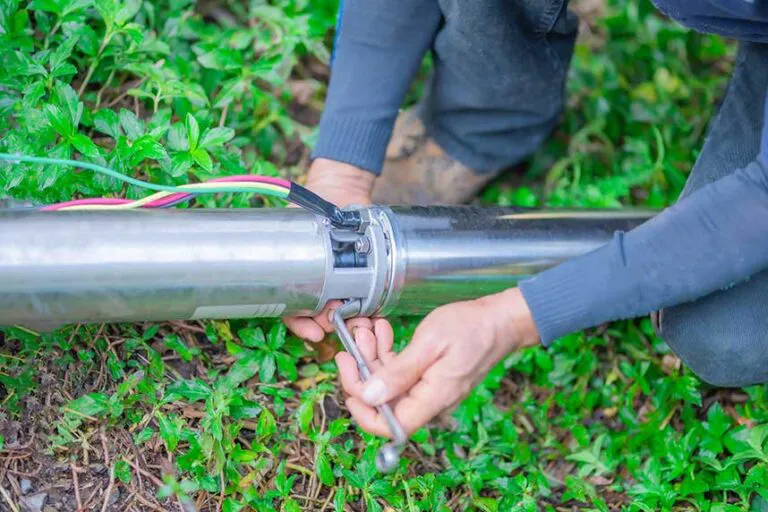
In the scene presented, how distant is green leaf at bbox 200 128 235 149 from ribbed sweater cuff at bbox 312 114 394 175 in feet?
0.80

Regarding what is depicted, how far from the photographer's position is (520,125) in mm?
2283

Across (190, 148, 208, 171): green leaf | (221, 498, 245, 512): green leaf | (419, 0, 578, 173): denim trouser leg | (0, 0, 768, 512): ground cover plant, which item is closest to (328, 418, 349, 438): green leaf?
(0, 0, 768, 512): ground cover plant

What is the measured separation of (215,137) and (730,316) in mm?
1090

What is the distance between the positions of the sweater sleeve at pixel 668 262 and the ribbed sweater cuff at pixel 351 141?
583 mm

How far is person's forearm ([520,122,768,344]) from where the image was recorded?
1539mm

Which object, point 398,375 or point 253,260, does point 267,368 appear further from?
point 398,375

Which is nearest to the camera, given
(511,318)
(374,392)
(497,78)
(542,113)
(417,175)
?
(374,392)

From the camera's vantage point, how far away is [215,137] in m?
1.84

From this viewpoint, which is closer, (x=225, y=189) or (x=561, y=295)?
(x=561, y=295)

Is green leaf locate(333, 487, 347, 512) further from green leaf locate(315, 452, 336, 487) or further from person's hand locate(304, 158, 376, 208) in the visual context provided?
person's hand locate(304, 158, 376, 208)

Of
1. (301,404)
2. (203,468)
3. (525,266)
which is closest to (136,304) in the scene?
(203,468)

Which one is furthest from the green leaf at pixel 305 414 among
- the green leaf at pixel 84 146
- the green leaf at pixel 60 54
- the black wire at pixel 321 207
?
the green leaf at pixel 60 54

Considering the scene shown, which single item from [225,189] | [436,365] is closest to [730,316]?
[436,365]

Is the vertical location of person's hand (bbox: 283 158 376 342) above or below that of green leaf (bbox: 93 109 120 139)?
below
